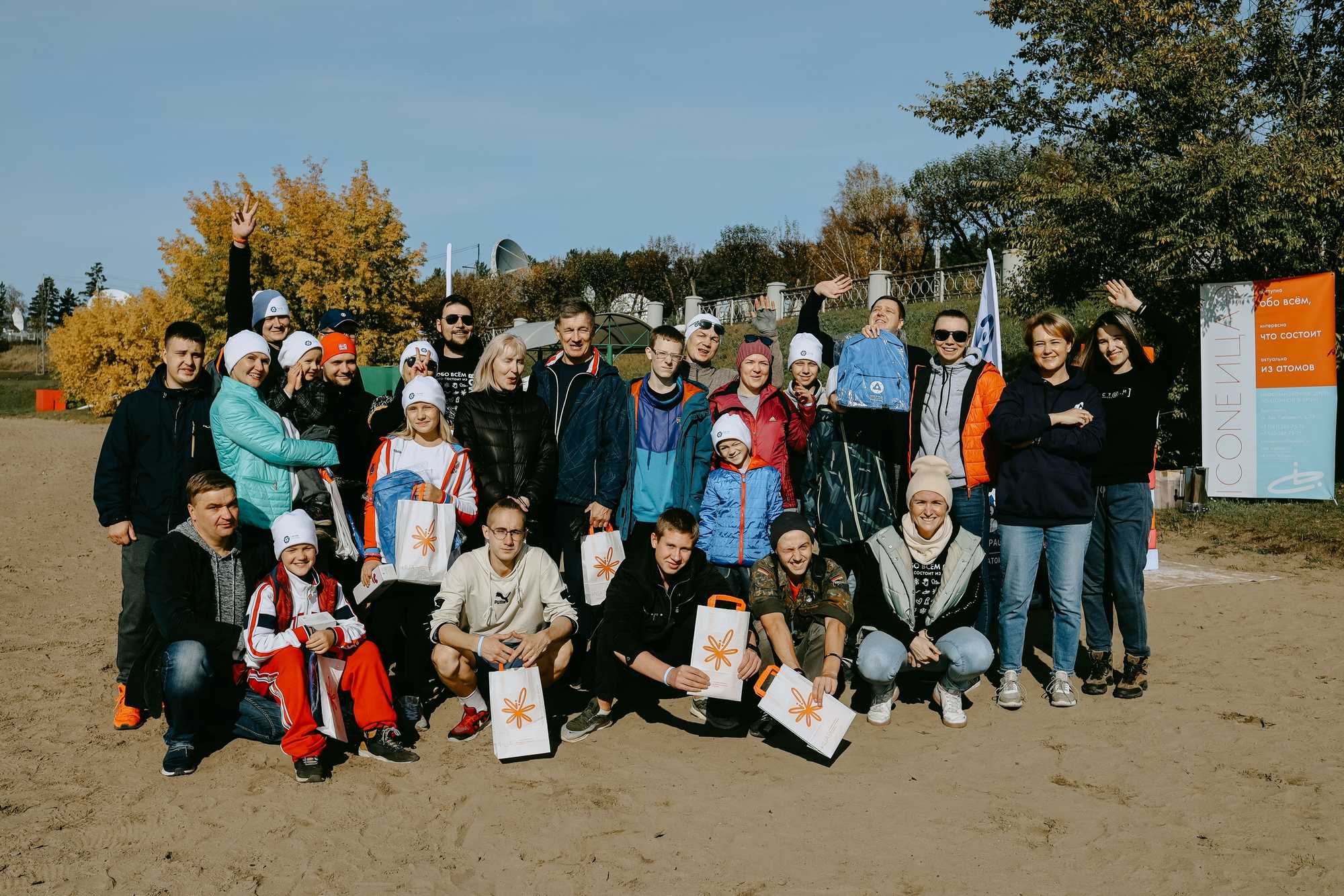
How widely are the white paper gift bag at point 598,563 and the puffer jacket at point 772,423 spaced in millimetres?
965

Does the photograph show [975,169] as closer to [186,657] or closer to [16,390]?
[186,657]

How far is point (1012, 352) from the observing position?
704 inches

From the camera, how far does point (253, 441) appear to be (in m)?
5.03

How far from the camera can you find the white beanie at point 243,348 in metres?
5.12

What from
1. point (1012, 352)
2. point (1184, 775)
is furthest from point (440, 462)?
point (1012, 352)

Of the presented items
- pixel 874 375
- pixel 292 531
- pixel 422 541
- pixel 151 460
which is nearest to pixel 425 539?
pixel 422 541

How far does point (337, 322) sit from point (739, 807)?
12.8 feet

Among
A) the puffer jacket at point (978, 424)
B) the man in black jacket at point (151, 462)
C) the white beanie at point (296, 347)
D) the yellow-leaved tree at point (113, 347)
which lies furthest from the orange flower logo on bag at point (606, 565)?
the yellow-leaved tree at point (113, 347)

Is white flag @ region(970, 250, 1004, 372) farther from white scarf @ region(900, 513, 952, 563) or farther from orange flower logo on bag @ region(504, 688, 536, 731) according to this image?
orange flower logo on bag @ region(504, 688, 536, 731)

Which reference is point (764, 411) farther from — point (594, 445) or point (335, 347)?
point (335, 347)

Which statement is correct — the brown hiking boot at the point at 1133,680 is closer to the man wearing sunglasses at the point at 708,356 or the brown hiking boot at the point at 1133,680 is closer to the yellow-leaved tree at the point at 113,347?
the man wearing sunglasses at the point at 708,356

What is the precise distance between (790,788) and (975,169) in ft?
124

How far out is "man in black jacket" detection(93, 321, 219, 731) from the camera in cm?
511

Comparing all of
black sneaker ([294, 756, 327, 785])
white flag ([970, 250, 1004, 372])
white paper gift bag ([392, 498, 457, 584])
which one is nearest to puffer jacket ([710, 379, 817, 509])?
white paper gift bag ([392, 498, 457, 584])
